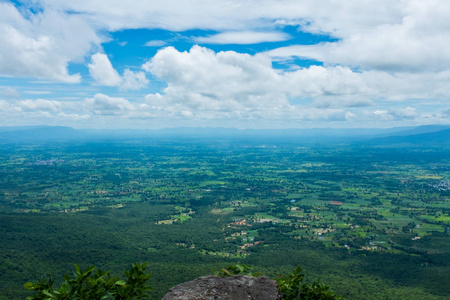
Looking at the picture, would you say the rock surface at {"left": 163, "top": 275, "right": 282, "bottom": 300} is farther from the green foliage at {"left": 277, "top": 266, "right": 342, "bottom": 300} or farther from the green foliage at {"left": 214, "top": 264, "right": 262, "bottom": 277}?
the green foliage at {"left": 277, "top": 266, "right": 342, "bottom": 300}

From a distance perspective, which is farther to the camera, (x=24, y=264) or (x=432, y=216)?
(x=432, y=216)

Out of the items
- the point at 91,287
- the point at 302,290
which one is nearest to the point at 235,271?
the point at 302,290

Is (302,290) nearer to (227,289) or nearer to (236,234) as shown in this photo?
(227,289)

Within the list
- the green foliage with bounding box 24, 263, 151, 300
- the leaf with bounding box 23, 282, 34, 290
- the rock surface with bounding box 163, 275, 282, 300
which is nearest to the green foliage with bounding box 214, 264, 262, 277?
the rock surface with bounding box 163, 275, 282, 300

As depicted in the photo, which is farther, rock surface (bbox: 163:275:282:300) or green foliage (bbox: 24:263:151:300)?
rock surface (bbox: 163:275:282:300)

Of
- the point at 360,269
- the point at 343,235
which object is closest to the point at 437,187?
the point at 343,235

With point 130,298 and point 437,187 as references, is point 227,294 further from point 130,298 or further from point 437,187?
point 437,187
